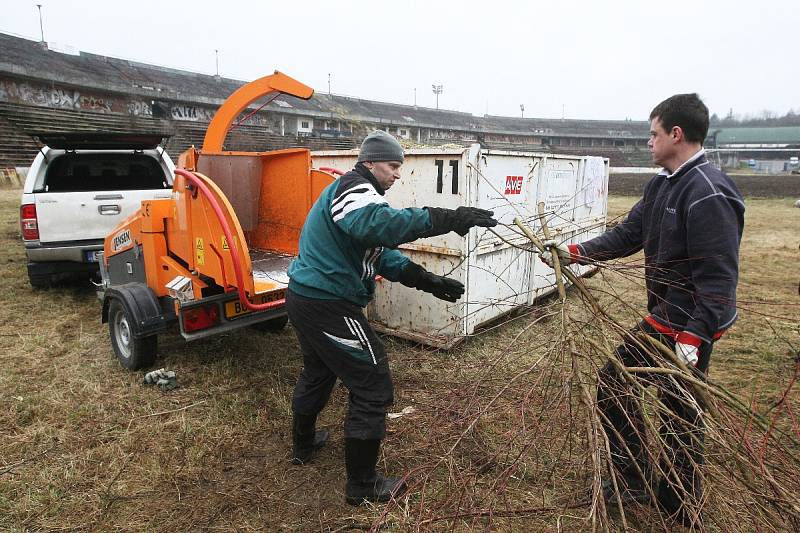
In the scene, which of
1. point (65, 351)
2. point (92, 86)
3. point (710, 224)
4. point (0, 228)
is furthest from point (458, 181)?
point (92, 86)

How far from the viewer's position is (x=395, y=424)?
356 centimetres

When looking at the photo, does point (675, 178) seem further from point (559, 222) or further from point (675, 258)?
point (559, 222)

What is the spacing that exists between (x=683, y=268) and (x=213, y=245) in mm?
2999

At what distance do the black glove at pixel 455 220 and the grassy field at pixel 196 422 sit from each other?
2.12 feet

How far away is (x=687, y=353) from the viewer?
218 cm

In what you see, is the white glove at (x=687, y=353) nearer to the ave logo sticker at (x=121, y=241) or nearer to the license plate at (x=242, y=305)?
the license plate at (x=242, y=305)

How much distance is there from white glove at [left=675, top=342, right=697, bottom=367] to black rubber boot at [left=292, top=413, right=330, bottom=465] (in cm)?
208

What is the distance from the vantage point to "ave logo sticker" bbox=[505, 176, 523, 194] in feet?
16.7

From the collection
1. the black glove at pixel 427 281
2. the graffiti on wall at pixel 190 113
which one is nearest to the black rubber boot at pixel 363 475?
the black glove at pixel 427 281

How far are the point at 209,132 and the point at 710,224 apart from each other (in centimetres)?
476

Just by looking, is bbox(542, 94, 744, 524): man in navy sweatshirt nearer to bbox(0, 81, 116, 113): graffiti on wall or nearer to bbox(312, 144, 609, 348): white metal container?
bbox(312, 144, 609, 348): white metal container

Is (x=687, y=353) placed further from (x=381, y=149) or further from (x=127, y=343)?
(x=127, y=343)

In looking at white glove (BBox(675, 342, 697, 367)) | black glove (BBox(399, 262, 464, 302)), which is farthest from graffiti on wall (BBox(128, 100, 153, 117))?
white glove (BBox(675, 342, 697, 367))

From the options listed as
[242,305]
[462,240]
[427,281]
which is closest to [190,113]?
[462,240]
